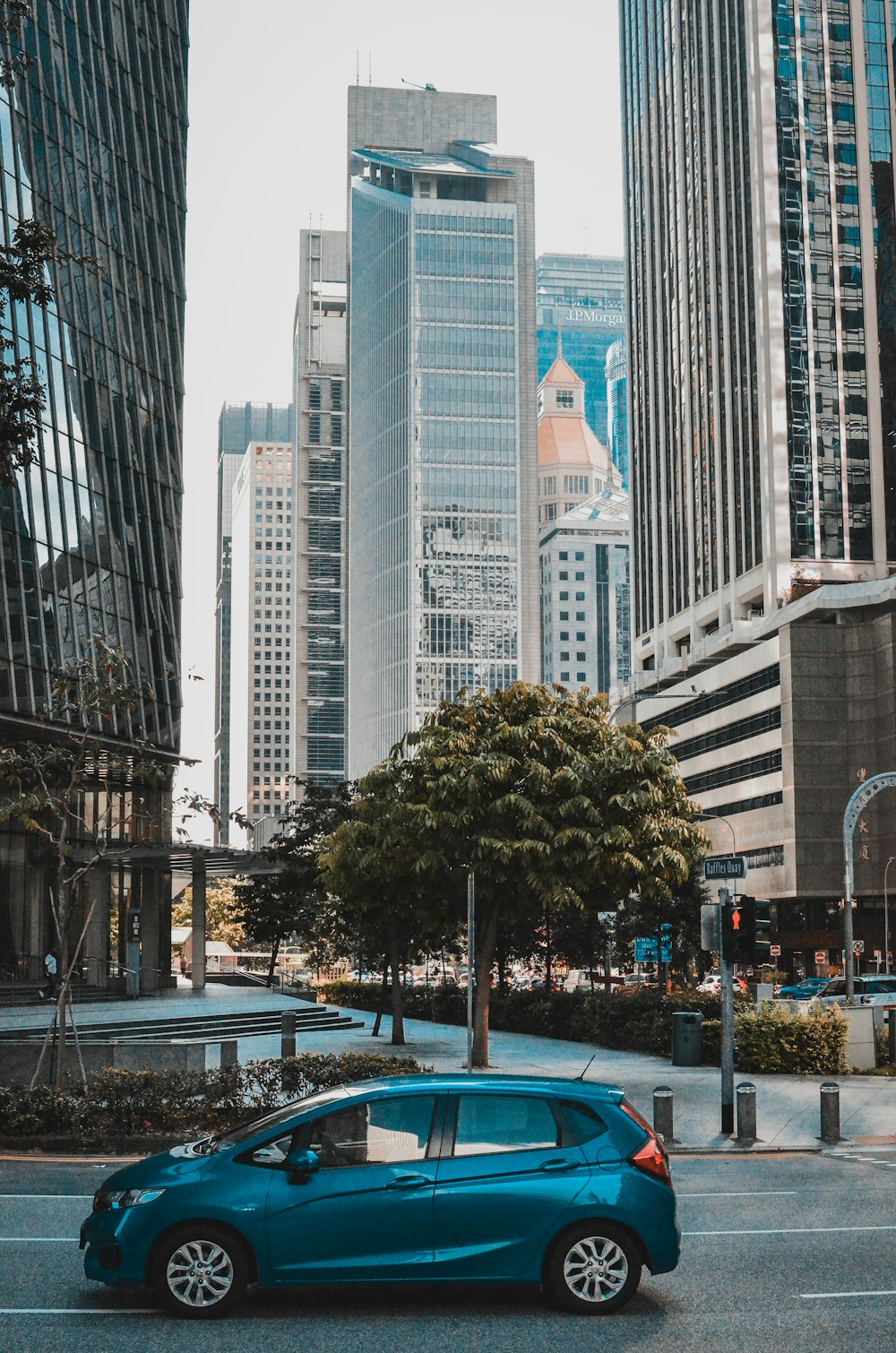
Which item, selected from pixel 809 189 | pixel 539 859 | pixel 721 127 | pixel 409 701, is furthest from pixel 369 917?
pixel 409 701

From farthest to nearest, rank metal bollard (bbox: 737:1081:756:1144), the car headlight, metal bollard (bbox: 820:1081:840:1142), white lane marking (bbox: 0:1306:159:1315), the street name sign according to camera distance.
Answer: the street name sign < metal bollard (bbox: 820:1081:840:1142) < metal bollard (bbox: 737:1081:756:1144) < the car headlight < white lane marking (bbox: 0:1306:159:1315)

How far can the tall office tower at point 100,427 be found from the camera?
4656cm

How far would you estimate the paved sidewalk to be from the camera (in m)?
20.9

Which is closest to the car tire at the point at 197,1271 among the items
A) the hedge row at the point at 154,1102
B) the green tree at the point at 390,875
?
the hedge row at the point at 154,1102

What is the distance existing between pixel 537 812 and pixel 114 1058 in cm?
885

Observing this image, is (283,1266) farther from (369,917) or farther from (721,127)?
(721,127)

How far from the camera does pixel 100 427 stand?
5331 cm

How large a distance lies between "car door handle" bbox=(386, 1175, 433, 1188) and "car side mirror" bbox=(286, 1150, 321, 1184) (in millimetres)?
517

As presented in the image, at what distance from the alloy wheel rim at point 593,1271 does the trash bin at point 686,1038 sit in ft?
59.9

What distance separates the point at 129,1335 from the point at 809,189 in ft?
348

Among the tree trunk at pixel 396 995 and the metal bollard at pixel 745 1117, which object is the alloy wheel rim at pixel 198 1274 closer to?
the metal bollard at pixel 745 1117

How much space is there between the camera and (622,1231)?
10.3 metres

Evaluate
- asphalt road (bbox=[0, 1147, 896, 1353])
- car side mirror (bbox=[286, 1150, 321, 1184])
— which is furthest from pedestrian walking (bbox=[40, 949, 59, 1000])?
car side mirror (bbox=[286, 1150, 321, 1184])

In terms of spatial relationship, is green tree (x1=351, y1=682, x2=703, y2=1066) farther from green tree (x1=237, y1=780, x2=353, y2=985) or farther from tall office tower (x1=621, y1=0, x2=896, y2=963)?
tall office tower (x1=621, y1=0, x2=896, y2=963)
